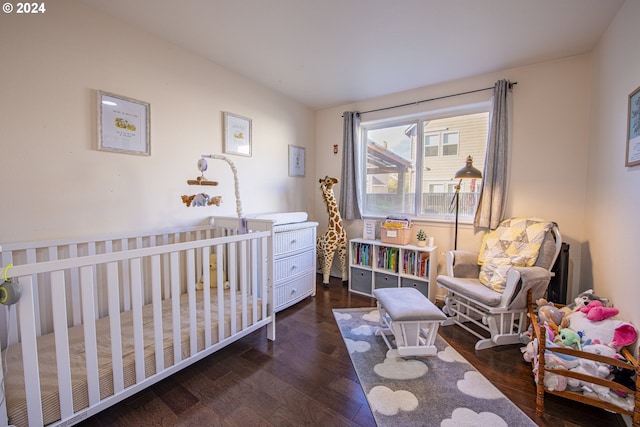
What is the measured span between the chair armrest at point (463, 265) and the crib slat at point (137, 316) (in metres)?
2.37

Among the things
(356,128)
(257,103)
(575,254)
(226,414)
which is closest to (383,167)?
(356,128)

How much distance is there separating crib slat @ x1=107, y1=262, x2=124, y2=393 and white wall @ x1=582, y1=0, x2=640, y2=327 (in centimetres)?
263

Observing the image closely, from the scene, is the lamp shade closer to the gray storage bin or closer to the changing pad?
the gray storage bin

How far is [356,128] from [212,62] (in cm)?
176

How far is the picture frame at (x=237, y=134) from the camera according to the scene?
2.59 m

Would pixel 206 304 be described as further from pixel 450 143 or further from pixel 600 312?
pixel 450 143

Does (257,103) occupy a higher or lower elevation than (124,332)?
higher

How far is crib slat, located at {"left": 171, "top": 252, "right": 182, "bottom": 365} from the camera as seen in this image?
141cm

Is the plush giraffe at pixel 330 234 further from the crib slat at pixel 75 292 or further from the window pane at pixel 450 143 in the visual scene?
the crib slat at pixel 75 292

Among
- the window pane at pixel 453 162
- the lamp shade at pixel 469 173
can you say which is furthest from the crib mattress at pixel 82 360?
the window pane at pixel 453 162

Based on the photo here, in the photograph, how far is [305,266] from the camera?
2.82m

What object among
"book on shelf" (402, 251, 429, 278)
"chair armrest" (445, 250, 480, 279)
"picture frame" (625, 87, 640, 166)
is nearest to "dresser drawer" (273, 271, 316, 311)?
"book on shelf" (402, 251, 429, 278)

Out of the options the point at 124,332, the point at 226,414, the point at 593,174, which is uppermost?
the point at 593,174

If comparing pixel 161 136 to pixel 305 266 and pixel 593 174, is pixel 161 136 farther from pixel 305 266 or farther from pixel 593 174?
pixel 593 174
